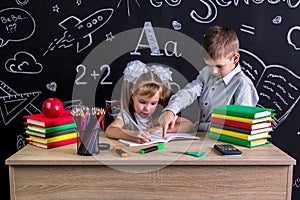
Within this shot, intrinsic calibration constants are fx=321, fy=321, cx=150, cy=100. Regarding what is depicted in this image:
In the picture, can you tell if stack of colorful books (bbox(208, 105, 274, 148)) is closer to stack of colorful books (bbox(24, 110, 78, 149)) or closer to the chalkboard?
the chalkboard

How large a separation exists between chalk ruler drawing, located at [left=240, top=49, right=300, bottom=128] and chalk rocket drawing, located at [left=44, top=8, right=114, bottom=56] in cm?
79

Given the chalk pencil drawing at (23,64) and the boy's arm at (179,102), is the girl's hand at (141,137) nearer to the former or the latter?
the boy's arm at (179,102)

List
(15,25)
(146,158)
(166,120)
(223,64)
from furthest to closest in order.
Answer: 1. (15,25)
2. (223,64)
3. (166,120)
4. (146,158)

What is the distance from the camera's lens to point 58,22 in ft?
5.78

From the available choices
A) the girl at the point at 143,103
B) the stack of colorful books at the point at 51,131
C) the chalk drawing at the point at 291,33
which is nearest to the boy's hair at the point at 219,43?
the girl at the point at 143,103

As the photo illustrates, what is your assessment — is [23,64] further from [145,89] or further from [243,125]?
[243,125]

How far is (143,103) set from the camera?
4.95 ft

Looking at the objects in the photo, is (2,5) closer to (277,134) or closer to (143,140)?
(143,140)

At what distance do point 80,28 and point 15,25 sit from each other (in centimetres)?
35

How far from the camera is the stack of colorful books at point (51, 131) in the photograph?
1.28 m

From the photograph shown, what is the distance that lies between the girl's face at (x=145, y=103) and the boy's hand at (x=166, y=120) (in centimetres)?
7

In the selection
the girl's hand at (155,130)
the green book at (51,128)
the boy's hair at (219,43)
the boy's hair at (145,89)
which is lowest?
the girl's hand at (155,130)

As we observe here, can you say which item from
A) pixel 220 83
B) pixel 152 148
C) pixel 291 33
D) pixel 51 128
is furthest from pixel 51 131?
pixel 291 33

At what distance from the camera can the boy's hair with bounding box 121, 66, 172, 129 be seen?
1.51 metres
